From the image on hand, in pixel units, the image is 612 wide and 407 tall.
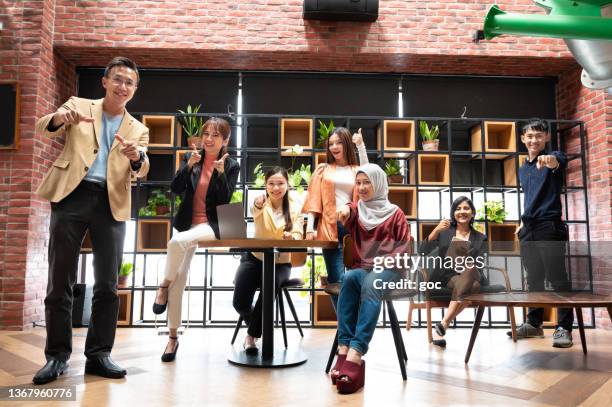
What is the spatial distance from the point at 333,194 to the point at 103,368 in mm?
1528

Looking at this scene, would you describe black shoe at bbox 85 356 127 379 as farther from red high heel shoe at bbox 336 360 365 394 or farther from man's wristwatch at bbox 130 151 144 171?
red high heel shoe at bbox 336 360 365 394

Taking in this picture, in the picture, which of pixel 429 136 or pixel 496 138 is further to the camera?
pixel 496 138

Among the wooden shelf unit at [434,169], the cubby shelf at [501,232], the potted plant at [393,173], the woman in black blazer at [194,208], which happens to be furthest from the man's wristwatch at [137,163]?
the cubby shelf at [501,232]

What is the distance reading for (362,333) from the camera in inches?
83.0

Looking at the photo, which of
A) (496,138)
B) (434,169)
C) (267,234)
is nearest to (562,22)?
(267,234)

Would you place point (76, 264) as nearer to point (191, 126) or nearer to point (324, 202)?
point (324, 202)

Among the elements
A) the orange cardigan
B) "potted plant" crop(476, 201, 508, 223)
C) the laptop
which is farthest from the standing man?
"potted plant" crop(476, 201, 508, 223)

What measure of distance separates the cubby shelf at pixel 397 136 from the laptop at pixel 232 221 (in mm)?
2553

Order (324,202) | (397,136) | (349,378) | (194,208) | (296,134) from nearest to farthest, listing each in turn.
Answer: (349,378) < (194,208) < (324,202) < (296,134) < (397,136)

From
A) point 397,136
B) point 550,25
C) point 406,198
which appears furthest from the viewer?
point 397,136

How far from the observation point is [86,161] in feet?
7.03

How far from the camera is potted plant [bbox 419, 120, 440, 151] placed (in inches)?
178

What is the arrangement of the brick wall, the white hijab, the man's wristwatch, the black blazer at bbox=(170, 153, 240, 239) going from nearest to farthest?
the man's wristwatch, the white hijab, the black blazer at bbox=(170, 153, 240, 239), the brick wall

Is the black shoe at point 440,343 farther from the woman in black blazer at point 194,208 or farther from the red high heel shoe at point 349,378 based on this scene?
the woman in black blazer at point 194,208
